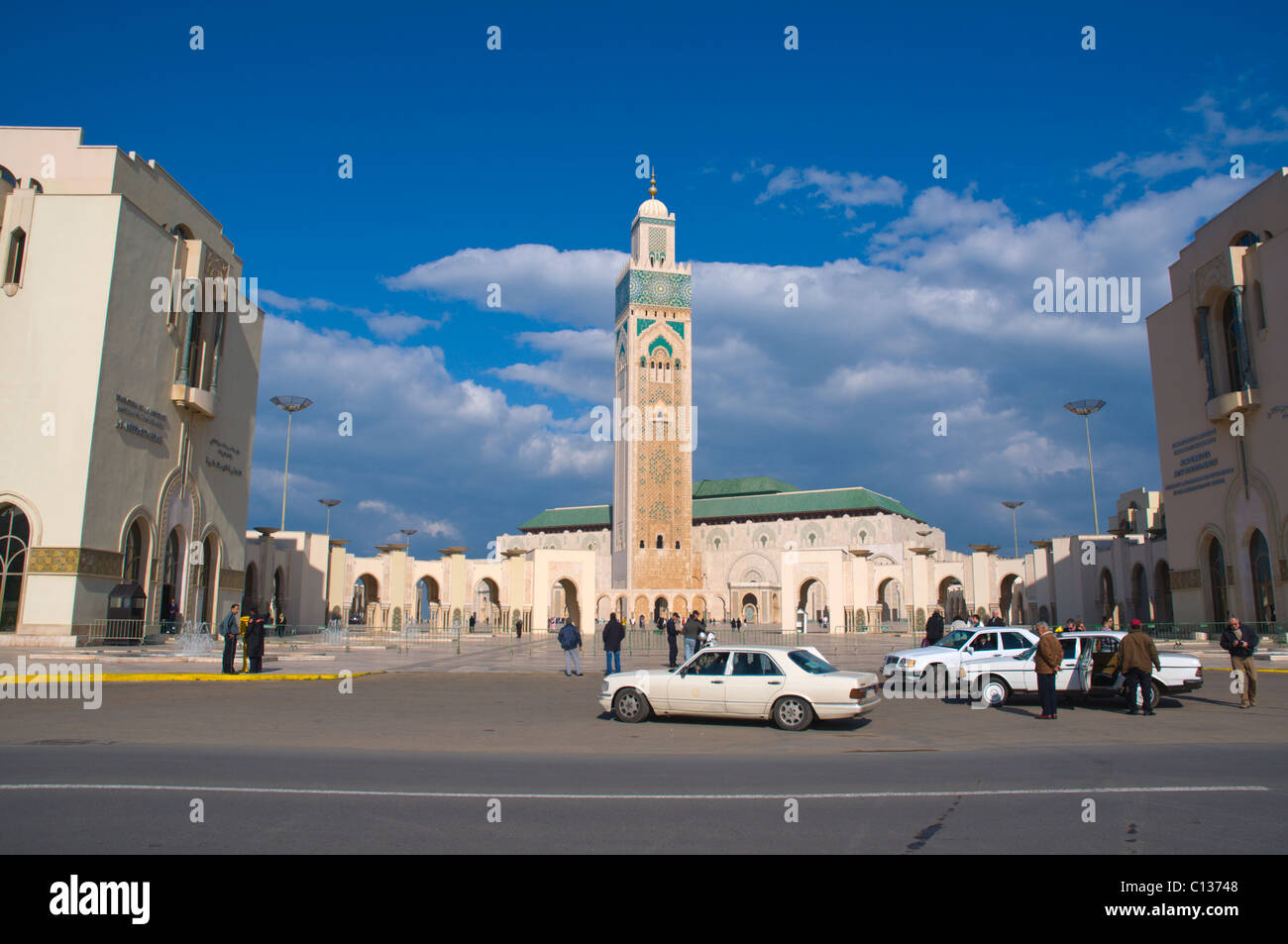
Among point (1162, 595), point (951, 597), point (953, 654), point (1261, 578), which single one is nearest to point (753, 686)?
point (953, 654)

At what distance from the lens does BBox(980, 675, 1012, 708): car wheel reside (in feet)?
45.2

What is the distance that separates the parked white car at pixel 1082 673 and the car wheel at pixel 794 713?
4.43 metres

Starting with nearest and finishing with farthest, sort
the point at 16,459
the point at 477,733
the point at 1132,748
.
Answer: the point at 1132,748 < the point at 477,733 < the point at 16,459

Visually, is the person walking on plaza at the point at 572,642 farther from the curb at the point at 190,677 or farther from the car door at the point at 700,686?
the car door at the point at 700,686

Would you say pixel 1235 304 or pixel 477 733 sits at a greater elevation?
pixel 1235 304

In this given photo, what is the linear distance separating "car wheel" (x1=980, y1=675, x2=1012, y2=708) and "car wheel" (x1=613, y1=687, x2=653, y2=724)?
575 centimetres

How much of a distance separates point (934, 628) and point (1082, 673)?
5.31 m

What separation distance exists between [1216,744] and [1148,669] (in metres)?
2.88

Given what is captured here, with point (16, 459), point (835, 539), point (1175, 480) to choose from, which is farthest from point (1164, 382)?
point (835, 539)

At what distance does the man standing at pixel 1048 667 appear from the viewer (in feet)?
39.4

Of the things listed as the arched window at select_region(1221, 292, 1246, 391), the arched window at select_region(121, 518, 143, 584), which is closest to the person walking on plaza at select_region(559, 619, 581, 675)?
the arched window at select_region(121, 518, 143, 584)
